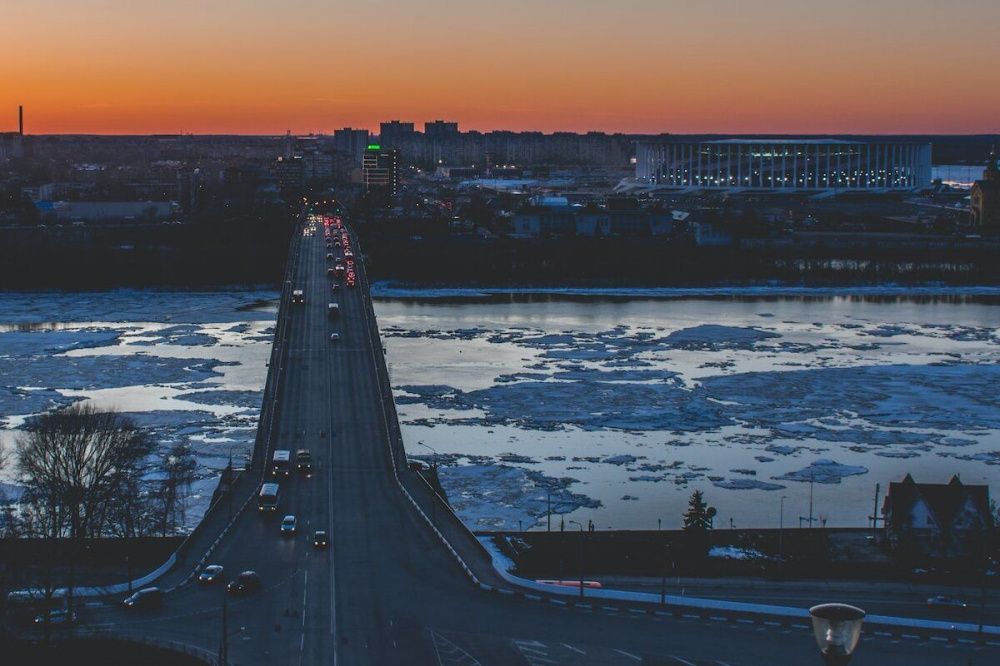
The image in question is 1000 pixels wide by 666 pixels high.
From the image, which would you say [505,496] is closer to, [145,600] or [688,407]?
[145,600]

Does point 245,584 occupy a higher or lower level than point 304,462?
lower

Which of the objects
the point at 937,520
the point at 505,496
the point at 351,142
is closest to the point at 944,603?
the point at 937,520

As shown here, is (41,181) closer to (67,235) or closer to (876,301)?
(67,235)

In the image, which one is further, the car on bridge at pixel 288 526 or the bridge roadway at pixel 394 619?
the car on bridge at pixel 288 526

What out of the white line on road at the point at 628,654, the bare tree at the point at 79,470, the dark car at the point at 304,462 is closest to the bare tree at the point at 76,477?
the bare tree at the point at 79,470

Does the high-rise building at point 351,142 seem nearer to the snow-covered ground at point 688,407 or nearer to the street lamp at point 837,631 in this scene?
the snow-covered ground at point 688,407

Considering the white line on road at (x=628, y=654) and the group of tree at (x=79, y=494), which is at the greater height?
the group of tree at (x=79, y=494)

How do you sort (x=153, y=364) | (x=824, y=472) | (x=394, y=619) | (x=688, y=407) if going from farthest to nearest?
(x=153, y=364)
(x=688, y=407)
(x=824, y=472)
(x=394, y=619)

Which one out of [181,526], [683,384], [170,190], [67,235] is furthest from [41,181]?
[181,526]

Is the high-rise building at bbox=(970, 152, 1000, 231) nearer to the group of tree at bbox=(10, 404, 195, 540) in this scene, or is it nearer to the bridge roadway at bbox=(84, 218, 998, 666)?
the group of tree at bbox=(10, 404, 195, 540)
